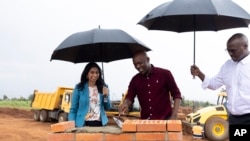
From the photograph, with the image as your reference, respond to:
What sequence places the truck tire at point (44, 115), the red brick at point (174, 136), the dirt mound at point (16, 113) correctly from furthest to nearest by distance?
the dirt mound at point (16, 113), the truck tire at point (44, 115), the red brick at point (174, 136)

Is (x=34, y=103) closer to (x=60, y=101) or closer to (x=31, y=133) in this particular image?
(x=60, y=101)

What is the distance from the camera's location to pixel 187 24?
5.82 metres

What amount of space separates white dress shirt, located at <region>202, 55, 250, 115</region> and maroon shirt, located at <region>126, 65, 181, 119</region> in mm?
625

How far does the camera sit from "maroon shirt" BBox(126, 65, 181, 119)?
5.05 meters

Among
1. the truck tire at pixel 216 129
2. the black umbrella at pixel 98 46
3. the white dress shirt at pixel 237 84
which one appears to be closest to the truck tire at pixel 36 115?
the truck tire at pixel 216 129

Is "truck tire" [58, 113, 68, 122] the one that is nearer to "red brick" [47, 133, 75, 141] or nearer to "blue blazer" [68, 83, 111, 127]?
"blue blazer" [68, 83, 111, 127]

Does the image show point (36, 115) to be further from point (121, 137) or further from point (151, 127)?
point (151, 127)

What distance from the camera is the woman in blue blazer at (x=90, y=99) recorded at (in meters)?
5.30

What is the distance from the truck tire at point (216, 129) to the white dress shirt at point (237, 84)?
31.5ft


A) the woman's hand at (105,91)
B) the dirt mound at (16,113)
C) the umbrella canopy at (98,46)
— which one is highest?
the umbrella canopy at (98,46)

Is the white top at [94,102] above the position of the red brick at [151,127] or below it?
above

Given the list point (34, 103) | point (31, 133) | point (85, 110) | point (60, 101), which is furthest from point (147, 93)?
point (34, 103)

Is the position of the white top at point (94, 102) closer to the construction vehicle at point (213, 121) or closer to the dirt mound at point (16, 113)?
the construction vehicle at point (213, 121)

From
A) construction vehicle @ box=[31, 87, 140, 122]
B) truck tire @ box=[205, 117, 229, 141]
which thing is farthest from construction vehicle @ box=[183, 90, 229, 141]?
construction vehicle @ box=[31, 87, 140, 122]
